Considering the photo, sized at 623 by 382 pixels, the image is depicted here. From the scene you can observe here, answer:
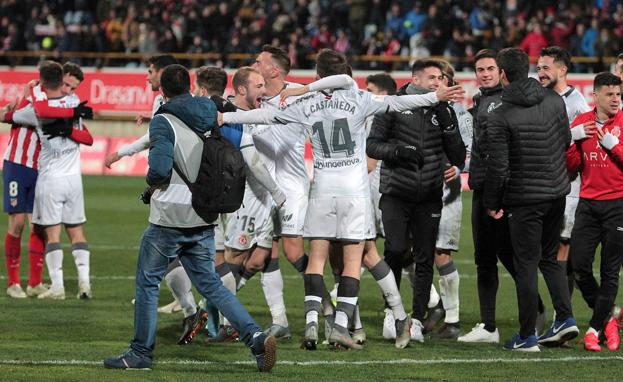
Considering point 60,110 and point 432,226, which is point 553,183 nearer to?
point 432,226

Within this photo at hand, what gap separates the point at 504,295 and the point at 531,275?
382 cm

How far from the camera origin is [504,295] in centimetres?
1336

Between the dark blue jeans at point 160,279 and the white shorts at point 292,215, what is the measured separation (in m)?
1.66

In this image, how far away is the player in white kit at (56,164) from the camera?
12.7 meters

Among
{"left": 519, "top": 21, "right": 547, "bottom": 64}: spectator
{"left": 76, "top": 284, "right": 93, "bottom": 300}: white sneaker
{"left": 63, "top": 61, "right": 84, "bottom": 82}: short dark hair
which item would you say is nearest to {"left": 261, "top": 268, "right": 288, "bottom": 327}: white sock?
{"left": 76, "top": 284, "right": 93, "bottom": 300}: white sneaker

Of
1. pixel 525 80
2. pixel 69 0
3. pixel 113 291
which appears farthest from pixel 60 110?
pixel 69 0

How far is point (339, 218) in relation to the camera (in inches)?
376

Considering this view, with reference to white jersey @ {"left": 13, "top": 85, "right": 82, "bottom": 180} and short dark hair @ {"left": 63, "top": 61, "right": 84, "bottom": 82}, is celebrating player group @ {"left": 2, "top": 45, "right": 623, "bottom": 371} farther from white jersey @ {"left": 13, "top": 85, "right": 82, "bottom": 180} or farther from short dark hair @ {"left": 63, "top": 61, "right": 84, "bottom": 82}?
short dark hair @ {"left": 63, "top": 61, "right": 84, "bottom": 82}

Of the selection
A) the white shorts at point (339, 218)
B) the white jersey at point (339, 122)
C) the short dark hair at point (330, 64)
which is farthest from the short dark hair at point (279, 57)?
the white shorts at point (339, 218)

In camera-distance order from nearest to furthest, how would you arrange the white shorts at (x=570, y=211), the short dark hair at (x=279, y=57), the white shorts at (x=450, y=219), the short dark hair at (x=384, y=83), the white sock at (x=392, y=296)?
1. the white sock at (x=392, y=296)
2. the short dark hair at (x=279, y=57)
3. the white shorts at (x=570, y=211)
4. the white shorts at (x=450, y=219)
5. the short dark hair at (x=384, y=83)

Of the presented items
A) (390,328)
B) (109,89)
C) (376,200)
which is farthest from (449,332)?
(109,89)

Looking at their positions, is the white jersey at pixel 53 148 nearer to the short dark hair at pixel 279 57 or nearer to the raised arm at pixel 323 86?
the short dark hair at pixel 279 57

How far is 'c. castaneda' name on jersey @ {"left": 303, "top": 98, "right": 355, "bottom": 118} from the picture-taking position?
372 inches

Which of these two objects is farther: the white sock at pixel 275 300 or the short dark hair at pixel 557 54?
the short dark hair at pixel 557 54
